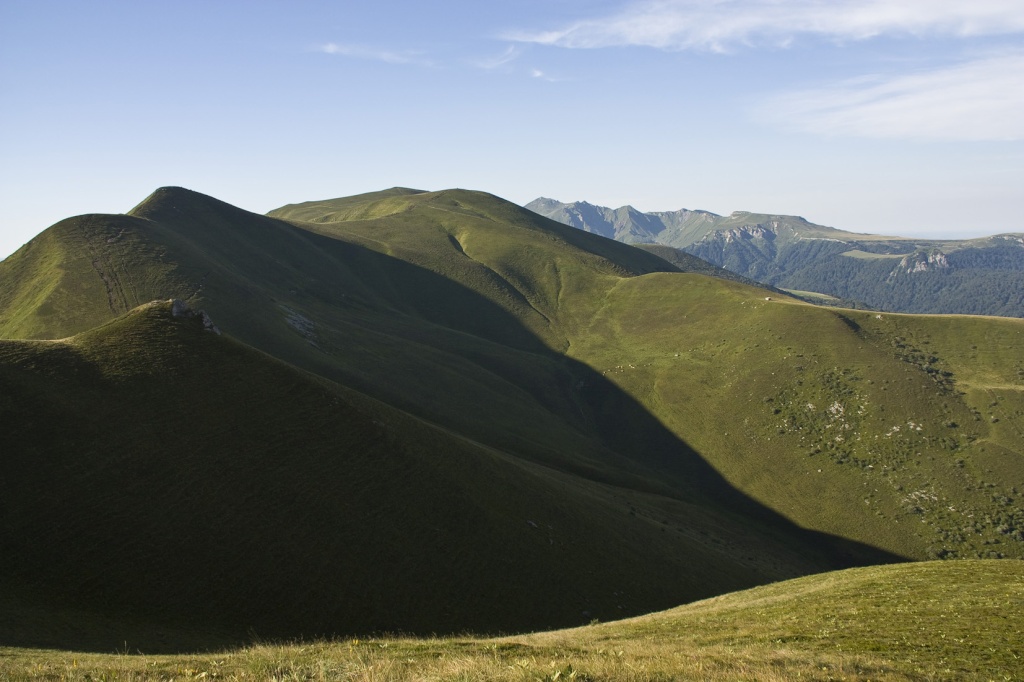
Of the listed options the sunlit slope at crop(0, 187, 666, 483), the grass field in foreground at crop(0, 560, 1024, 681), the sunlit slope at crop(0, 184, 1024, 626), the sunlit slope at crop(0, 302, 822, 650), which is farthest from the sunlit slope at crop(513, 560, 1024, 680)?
the sunlit slope at crop(0, 187, 666, 483)

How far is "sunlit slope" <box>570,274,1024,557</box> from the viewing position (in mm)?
94438

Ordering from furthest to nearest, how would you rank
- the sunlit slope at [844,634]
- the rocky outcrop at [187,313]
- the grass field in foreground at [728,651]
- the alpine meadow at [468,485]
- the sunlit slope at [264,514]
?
1. the rocky outcrop at [187,313]
2. the sunlit slope at [264,514]
3. the alpine meadow at [468,485]
4. the sunlit slope at [844,634]
5. the grass field in foreground at [728,651]

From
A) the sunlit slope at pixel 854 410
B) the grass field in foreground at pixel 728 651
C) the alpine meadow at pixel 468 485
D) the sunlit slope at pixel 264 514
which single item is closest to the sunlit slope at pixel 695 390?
the sunlit slope at pixel 854 410

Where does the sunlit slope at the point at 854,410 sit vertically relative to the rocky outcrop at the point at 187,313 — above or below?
below

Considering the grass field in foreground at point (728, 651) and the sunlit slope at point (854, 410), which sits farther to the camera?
the sunlit slope at point (854, 410)

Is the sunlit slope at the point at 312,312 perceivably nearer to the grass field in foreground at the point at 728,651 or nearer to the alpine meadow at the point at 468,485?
the alpine meadow at the point at 468,485

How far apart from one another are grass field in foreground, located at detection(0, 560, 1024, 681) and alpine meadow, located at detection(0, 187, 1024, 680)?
21cm

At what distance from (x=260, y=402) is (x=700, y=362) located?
104688 mm

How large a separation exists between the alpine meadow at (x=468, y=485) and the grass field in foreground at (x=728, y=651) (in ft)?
0.68

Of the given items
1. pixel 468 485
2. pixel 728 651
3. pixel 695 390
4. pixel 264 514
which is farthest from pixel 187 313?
pixel 695 390

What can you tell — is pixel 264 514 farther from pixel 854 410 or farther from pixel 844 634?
pixel 854 410

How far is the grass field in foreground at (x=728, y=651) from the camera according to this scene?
1719 cm

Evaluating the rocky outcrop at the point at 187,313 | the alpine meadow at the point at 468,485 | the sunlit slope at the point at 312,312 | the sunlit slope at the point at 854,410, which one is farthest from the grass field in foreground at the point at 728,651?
the sunlit slope at the point at 854,410

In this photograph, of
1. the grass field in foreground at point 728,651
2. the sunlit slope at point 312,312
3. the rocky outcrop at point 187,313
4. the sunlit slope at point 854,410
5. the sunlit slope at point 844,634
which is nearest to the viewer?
the grass field in foreground at point 728,651
